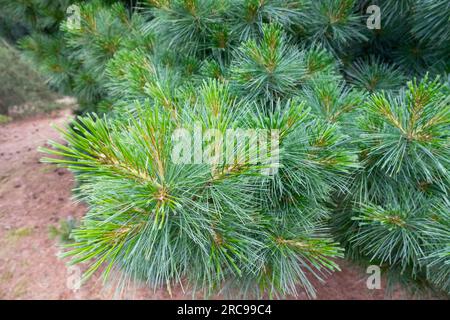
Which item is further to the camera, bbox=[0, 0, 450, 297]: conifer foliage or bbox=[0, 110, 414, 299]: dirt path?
bbox=[0, 110, 414, 299]: dirt path

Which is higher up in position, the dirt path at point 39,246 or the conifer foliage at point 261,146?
the conifer foliage at point 261,146

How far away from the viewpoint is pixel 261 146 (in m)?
0.58

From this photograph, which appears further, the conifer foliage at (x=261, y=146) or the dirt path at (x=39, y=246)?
the dirt path at (x=39, y=246)

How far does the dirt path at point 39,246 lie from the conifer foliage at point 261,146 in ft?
2.96

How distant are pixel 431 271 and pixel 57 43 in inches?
102

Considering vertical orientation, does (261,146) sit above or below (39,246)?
above

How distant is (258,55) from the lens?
0.89 m

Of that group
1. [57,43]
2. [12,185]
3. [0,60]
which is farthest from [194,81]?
[0,60]

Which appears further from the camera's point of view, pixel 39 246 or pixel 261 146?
pixel 39 246

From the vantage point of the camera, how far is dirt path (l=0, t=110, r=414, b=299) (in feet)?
7.34

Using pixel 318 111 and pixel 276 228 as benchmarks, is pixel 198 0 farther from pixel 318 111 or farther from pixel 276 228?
pixel 276 228

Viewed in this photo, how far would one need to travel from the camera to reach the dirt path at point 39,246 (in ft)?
7.34

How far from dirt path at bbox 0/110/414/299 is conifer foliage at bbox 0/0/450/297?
0.90 meters

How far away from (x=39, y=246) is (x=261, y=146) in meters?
2.85
